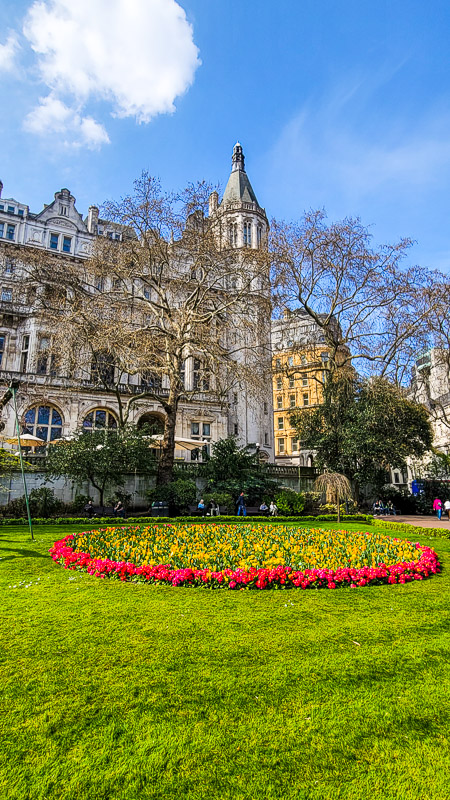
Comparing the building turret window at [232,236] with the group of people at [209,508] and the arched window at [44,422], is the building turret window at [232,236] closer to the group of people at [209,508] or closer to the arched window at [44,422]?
the group of people at [209,508]

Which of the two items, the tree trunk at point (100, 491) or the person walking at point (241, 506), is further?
the person walking at point (241, 506)

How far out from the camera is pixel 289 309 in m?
28.9

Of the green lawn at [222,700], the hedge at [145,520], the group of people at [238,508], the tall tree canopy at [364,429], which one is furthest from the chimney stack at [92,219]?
the green lawn at [222,700]

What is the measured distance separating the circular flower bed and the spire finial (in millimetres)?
47783

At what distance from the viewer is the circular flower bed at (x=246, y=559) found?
7.37 metres

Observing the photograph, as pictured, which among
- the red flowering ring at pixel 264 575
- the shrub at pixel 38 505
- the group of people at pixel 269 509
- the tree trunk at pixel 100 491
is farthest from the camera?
the group of people at pixel 269 509

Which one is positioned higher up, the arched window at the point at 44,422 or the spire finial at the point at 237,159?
the spire finial at the point at 237,159

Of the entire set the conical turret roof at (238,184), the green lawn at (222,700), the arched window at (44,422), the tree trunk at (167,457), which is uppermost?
the conical turret roof at (238,184)

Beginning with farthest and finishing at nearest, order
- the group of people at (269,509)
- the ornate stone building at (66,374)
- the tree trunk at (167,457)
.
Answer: the ornate stone building at (66,374), the group of people at (269,509), the tree trunk at (167,457)

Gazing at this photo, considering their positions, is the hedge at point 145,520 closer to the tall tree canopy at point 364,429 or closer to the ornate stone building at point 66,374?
the tall tree canopy at point 364,429

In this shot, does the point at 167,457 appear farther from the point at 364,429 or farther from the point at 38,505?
the point at 364,429

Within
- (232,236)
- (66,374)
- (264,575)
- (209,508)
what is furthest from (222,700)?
(232,236)

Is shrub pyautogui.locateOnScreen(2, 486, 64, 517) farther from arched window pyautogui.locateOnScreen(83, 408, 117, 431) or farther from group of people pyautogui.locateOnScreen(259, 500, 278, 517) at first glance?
arched window pyautogui.locateOnScreen(83, 408, 117, 431)

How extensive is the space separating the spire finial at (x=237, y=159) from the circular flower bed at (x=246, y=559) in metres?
47.8
